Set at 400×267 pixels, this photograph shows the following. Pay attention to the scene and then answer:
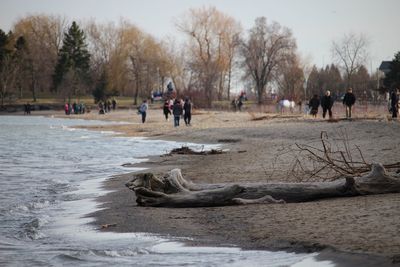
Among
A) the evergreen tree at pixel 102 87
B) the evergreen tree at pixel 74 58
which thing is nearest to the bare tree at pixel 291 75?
the evergreen tree at pixel 102 87

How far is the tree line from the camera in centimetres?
8662

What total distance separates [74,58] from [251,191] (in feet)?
346

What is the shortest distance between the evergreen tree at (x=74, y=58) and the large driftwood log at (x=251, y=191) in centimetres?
9906

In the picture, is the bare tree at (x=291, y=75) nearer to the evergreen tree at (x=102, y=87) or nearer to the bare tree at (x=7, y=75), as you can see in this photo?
the evergreen tree at (x=102, y=87)

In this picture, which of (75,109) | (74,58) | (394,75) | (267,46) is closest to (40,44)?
(74,58)

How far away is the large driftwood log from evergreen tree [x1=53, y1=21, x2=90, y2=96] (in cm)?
9906

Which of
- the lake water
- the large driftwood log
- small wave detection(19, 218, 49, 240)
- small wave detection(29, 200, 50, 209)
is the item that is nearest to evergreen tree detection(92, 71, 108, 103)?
the lake water

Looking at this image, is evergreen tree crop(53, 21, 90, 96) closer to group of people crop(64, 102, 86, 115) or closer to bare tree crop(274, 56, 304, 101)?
group of people crop(64, 102, 86, 115)

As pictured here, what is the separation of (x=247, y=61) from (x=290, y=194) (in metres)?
79.0

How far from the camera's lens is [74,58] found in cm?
11225

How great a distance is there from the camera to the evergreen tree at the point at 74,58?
359 feet

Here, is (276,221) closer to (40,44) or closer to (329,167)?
(329,167)

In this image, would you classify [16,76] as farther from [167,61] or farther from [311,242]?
[311,242]

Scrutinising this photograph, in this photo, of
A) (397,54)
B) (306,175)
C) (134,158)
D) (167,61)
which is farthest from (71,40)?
(306,175)
